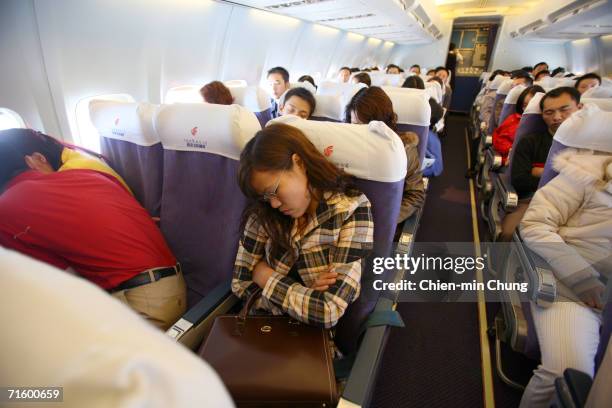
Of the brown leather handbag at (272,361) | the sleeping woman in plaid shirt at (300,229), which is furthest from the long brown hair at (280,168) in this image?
the brown leather handbag at (272,361)

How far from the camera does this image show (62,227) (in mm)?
1215

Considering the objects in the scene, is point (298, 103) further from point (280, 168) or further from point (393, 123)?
point (280, 168)

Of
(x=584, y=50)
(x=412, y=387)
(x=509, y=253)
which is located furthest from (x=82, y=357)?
(x=584, y=50)

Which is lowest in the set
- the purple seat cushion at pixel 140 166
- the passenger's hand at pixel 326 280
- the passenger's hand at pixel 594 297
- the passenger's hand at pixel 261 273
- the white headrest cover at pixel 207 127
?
the passenger's hand at pixel 594 297

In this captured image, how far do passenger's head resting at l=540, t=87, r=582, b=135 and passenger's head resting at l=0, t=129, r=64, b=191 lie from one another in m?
3.61

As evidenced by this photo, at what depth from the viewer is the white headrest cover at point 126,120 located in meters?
1.80

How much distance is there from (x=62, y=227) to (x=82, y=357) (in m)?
1.24

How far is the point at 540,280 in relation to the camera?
1.34 meters

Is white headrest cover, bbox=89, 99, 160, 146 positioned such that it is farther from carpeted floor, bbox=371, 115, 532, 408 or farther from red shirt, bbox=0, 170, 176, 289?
carpeted floor, bbox=371, 115, 532, 408

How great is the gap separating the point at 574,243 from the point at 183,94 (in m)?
4.55

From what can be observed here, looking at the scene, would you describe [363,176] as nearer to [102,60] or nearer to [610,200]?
[610,200]

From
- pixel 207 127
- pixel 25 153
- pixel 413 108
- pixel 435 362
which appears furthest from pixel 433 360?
pixel 25 153

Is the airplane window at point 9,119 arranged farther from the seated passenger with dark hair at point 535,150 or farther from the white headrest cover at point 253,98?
the seated passenger with dark hair at point 535,150

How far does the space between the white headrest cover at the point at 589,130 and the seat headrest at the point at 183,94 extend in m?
3.82
